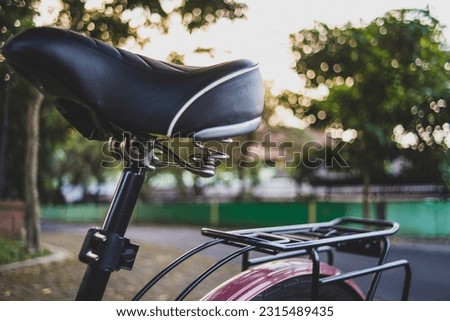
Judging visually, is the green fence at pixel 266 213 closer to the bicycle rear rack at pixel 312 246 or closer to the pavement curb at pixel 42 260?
the pavement curb at pixel 42 260

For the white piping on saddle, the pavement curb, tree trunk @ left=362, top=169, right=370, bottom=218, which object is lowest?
the pavement curb

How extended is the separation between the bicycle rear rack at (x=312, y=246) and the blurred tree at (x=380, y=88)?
3107 millimetres

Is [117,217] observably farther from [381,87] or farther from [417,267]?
[381,87]

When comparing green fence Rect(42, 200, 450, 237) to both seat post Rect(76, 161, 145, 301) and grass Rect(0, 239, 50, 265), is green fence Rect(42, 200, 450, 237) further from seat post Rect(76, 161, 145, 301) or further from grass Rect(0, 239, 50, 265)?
seat post Rect(76, 161, 145, 301)

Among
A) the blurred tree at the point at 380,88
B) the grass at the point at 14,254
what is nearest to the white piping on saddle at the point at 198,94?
the blurred tree at the point at 380,88

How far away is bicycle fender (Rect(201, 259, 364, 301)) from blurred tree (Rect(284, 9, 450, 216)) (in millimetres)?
3367

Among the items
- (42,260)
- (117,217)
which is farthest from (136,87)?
(42,260)

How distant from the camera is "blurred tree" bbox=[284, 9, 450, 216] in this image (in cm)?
538

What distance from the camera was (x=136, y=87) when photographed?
103 centimetres

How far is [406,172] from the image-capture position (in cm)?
895

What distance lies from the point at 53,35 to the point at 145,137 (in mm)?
305

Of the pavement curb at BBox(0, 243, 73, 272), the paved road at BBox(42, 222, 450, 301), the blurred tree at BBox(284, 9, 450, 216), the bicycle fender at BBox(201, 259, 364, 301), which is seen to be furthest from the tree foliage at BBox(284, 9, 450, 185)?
the pavement curb at BBox(0, 243, 73, 272)
